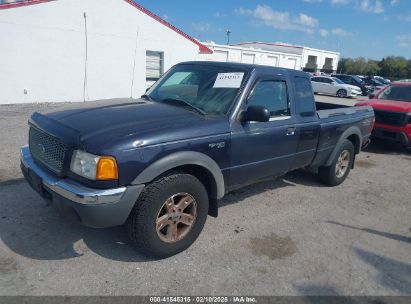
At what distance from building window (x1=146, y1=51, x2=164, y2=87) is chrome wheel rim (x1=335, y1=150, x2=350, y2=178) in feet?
40.5

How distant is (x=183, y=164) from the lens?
3.21 metres

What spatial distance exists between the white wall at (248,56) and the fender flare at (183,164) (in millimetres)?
18060

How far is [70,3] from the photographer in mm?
13258

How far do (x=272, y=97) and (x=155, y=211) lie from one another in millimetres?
2092

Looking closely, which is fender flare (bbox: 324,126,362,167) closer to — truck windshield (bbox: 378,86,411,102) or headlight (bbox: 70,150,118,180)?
headlight (bbox: 70,150,118,180)

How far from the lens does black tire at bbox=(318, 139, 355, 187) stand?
5.57 metres

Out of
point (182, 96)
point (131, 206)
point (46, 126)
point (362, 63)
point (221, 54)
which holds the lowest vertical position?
point (131, 206)

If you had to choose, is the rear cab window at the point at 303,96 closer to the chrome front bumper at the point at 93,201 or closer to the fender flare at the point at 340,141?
the fender flare at the point at 340,141

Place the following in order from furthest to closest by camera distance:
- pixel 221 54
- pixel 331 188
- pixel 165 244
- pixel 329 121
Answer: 1. pixel 221 54
2. pixel 331 188
3. pixel 329 121
4. pixel 165 244

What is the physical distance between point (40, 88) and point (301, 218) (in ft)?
40.0

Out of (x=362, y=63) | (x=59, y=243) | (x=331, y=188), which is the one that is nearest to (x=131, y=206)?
(x=59, y=243)

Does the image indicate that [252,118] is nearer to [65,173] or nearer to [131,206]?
[131,206]

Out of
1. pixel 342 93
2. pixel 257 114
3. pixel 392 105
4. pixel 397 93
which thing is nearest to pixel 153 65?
pixel 397 93

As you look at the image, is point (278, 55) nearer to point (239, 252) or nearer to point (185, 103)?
point (185, 103)
